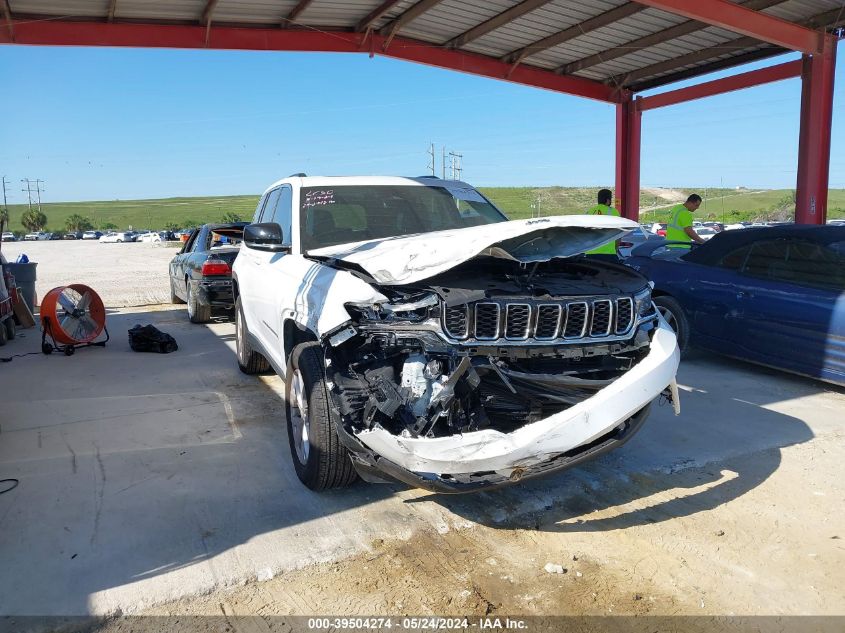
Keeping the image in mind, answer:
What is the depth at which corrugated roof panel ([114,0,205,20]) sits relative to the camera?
32.7ft

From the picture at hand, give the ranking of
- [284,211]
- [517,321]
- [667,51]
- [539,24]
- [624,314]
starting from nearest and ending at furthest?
1. [517,321]
2. [624,314]
3. [284,211]
4. [539,24]
5. [667,51]

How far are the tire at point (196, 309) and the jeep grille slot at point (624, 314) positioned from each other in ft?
25.2

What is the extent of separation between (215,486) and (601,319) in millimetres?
2482

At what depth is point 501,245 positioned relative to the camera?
3.39m

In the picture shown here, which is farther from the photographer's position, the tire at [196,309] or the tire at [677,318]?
the tire at [196,309]

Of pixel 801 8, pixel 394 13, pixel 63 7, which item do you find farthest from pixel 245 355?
pixel 801 8

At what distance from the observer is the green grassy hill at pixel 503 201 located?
90.4 metres

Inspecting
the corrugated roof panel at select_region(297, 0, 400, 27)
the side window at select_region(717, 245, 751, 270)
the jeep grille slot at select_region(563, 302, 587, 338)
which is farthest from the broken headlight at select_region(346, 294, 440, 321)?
the corrugated roof panel at select_region(297, 0, 400, 27)

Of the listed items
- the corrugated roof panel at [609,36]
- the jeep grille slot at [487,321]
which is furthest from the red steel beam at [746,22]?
the jeep grille slot at [487,321]

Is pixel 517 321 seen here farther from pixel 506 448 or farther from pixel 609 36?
pixel 609 36

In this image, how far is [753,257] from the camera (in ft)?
21.9

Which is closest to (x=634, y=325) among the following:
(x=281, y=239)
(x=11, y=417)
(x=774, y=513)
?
(x=774, y=513)

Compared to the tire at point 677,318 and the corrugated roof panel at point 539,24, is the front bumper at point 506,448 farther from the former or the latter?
the corrugated roof panel at point 539,24

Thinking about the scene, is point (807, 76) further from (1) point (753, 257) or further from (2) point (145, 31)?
(2) point (145, 31)
